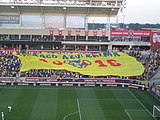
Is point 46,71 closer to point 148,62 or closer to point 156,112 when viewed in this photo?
point 148,62

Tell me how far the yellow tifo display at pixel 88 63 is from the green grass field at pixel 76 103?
397cm

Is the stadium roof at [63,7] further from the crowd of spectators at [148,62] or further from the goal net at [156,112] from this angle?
the goal net at [156,112]

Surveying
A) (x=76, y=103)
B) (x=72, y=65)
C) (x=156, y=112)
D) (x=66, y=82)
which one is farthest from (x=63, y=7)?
(x=156, y=112)

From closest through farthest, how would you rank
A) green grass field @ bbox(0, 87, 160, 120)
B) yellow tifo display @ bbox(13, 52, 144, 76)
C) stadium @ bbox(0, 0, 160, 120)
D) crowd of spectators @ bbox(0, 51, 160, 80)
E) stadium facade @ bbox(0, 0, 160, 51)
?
green grass field @ bbox(0, 87, 160, 120), stadium @ bbox(0, 0, 160, 120), crowd of spectators @ bbox(0, 51, 160, 80), yellow tifo display @ bbox(13, 52, 144, 76), stadium facade @ bbox(0, 0, 160, 51)

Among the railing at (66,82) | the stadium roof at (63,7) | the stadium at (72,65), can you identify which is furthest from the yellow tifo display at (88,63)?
the stadium roof at (63,7)

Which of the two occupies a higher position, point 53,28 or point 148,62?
point 53,28

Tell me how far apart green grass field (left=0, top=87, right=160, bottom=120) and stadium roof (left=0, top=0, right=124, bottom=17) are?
14.6 meters

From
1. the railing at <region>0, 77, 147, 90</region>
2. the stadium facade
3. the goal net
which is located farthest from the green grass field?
the stadium facade

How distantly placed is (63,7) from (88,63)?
976 cm

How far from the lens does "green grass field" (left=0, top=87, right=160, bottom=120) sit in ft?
79.9

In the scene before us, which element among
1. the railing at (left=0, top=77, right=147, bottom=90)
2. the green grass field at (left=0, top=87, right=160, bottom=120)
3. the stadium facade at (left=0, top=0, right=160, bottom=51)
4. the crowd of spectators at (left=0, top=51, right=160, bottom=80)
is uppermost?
the stadium facade at (left=0, top=0, right=160, bottom=51)

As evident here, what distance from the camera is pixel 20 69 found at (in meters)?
38.2

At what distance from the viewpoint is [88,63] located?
40.6 meters

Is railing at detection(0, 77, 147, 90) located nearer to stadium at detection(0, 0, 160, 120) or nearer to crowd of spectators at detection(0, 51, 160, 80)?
stadium at detection(0, 0, 160, 120)
